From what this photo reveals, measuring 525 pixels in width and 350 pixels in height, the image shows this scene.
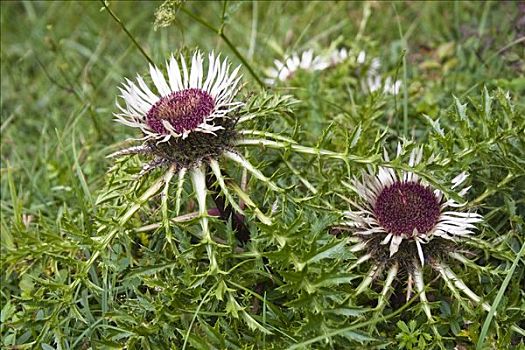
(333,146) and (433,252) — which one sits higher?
(333,146)

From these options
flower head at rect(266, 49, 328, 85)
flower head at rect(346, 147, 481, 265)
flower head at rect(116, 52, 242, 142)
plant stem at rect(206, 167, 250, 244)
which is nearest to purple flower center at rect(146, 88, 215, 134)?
flower head at rect(116, 52, 242, 142)

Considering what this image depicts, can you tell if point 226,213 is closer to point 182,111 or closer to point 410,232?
point 182,111

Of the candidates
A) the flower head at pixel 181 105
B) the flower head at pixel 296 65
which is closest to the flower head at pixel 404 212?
the flower head at pixel 181 105

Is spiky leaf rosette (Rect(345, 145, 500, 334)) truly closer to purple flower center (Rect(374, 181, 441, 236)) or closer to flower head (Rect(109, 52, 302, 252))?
purple flower center (Rect(374, 181, 441, 236))

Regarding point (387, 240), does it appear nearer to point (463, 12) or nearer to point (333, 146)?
point (333, 146)

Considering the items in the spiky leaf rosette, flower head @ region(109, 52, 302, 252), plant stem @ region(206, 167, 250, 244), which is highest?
flower head @ region(109, 52, 302, 252)

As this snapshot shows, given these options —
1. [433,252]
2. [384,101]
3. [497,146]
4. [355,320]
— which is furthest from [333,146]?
[355,320]
